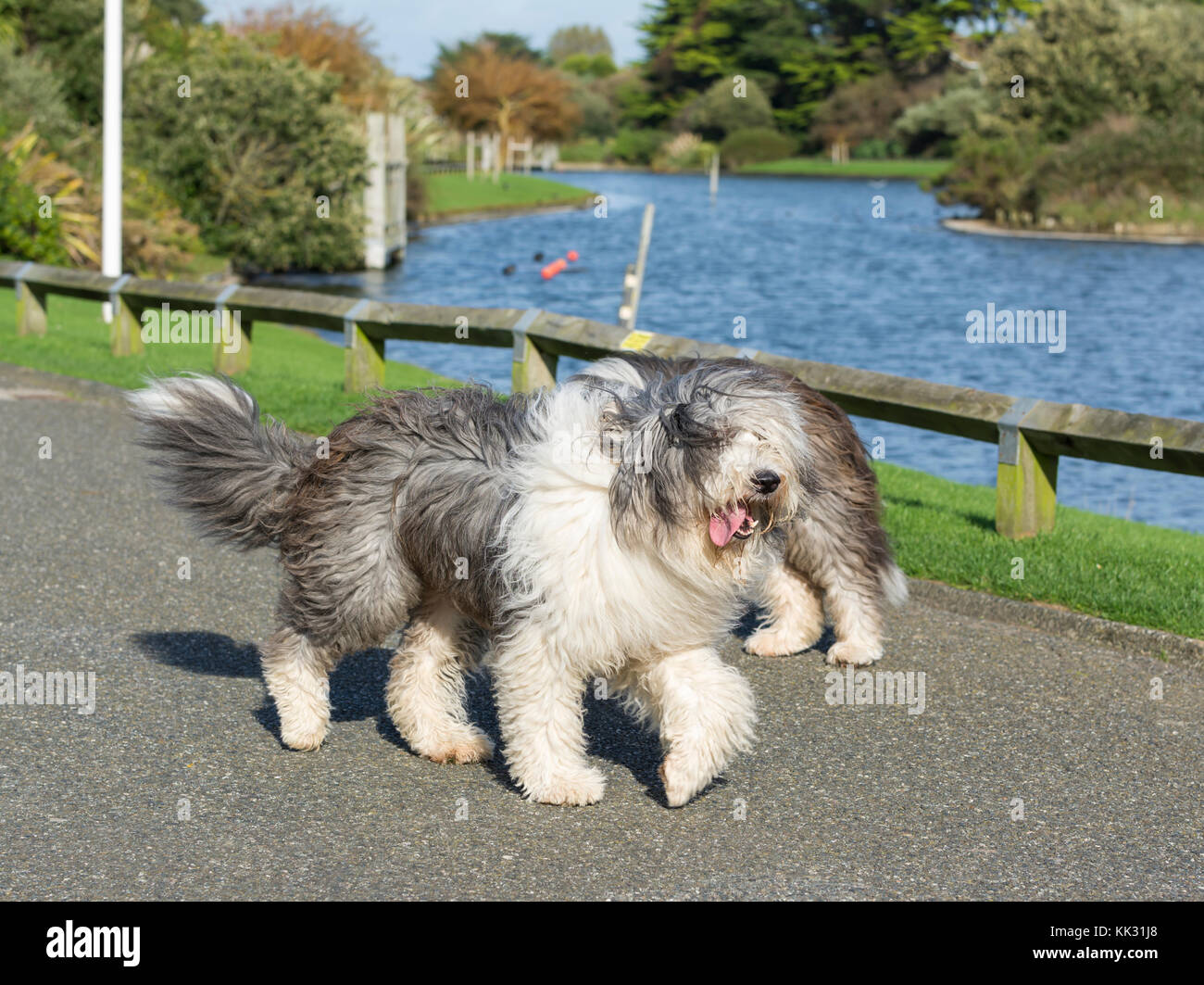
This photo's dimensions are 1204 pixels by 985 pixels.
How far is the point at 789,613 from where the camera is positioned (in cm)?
736

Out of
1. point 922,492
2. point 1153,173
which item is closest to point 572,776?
point 922,492

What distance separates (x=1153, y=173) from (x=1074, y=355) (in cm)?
3293

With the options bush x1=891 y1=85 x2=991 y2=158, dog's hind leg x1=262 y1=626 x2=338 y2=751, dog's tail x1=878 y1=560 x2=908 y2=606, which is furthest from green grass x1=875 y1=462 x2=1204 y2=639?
bush x1=891 y1=85 x2=991 y2=158

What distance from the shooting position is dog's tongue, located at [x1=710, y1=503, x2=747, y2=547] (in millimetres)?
4895

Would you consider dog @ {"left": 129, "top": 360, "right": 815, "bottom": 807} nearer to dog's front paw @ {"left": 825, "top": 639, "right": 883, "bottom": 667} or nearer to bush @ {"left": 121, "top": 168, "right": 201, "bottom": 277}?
dog's front paw @ {"left": 825, "top": 639, "right": 883, "bottom": 667}

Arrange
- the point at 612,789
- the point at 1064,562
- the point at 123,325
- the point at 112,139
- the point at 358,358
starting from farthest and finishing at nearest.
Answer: the point at 112,139
the point at 123,325
the point at 358,358
the point at 1064,562
the point at 612,789

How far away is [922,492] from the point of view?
10930 millimetres

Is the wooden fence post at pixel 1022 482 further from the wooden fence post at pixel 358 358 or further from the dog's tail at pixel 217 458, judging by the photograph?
the wooden fence post at pixel 358 358

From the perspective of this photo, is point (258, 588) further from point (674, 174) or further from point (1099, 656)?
point (674, 174)

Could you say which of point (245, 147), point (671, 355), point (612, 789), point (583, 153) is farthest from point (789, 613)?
point (583, 153)

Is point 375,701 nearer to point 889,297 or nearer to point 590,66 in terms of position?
point 889,297

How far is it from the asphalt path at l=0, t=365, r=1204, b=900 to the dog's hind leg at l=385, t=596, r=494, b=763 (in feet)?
Result: 0.32

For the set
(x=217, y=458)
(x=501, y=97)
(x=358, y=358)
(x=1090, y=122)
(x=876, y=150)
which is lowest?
(x=358, y=358)

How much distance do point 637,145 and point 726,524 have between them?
10856 centimetres
